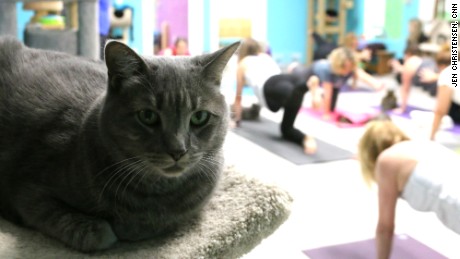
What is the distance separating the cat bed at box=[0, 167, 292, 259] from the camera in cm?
82

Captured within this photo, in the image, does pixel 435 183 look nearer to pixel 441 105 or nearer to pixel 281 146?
pixel 281 146

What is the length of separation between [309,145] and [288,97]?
0.33 metres

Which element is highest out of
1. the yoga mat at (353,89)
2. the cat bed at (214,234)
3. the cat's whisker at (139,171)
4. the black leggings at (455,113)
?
the cat's whisker at (139,171)

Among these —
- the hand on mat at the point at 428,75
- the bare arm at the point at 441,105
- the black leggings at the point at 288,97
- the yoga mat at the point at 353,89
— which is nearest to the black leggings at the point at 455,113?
the bare arm at the point at 441,105

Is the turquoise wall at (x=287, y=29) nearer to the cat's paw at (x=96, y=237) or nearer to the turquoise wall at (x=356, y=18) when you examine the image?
the turquoise wall at (x=356, y=18)

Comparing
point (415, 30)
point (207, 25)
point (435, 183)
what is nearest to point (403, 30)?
point (415, 30)

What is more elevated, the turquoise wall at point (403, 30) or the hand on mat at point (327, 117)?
the turquoise wall at point (403, 30)

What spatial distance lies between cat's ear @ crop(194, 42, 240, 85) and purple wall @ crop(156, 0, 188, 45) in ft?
12.8

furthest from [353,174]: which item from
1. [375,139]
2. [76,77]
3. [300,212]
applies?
[76,77]

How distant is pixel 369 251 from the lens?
178cm

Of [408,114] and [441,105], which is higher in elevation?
[441,105]

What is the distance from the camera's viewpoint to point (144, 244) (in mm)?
863

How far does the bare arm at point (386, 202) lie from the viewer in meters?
1.61

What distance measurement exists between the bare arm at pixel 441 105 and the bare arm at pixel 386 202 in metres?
1.52
